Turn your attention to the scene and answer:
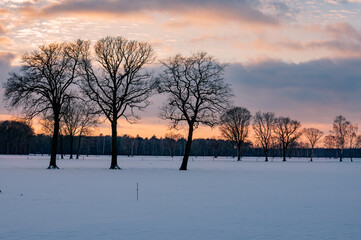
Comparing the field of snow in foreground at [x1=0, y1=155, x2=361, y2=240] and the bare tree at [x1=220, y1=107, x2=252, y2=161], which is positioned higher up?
the bare tree at [x1=220, y1=107, x2=252, y2=161]

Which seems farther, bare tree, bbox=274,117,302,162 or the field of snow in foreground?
bare tree, bbox=274,117,302,162

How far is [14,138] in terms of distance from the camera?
577ft

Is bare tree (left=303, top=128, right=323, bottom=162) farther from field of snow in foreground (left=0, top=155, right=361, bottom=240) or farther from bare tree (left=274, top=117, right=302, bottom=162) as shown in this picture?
field of snow in foreground (left=0, top=155, right=361, bottom=240)

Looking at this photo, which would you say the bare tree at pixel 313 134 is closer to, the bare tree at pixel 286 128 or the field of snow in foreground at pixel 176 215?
the bare tree at pixel 286 128

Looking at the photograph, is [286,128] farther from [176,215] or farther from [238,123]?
[176,215]

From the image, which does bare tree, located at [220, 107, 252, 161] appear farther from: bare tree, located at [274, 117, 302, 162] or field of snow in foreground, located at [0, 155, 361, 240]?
field of snow in foreground, located at [0, 155, 361, 240]

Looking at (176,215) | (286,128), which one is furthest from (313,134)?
(176,215)

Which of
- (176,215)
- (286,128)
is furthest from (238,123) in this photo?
(176,215)

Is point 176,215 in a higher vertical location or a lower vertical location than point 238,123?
lower

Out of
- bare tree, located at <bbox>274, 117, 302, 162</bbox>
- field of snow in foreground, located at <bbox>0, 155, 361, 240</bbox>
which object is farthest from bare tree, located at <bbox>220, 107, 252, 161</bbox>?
field of snow in foreground, located at <bbox>0, 155, 361, 240</bbox>

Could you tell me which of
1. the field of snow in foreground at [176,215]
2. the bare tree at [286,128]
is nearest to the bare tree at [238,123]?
the bare tree at [286,128]

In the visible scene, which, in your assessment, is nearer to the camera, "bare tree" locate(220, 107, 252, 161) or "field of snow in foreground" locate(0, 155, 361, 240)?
"field of snow in foreground" locate(0, 155, 361, 240)

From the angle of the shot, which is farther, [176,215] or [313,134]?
[313,134]

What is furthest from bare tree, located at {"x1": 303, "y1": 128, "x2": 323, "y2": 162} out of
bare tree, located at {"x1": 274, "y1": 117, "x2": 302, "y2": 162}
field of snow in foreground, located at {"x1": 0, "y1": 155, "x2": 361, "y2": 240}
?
field of snow in foreground, located at {"x1": 0, "y1": 155, "x2": 361, "y2": 240}
